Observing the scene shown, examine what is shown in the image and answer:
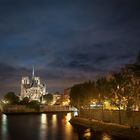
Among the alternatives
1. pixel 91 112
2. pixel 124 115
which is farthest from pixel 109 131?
pixel 91 112

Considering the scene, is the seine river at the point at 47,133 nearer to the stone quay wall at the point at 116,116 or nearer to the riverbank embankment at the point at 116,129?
the riverbank embankment at the point at 116,129

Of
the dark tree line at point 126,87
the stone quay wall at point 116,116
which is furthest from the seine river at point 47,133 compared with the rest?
the dark tree line at point 126,87

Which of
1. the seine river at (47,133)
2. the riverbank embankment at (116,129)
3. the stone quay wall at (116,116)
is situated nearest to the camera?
the riverbank embankment at (116,129)

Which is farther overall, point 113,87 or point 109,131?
point 113,87

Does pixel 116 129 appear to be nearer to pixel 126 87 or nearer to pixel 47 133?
pixel 126 87

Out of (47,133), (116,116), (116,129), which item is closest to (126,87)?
(116,116)

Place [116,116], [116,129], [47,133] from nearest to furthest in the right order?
[116,129]
[116,116]
[47,133]

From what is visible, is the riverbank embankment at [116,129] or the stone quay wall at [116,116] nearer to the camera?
the riverbank embankment at [116,129]

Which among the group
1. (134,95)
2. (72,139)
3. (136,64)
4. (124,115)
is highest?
(136,64)

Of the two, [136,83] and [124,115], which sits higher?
[136,83]

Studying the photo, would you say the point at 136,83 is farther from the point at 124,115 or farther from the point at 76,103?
the point at 76,103

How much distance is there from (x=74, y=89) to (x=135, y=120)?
63014mm

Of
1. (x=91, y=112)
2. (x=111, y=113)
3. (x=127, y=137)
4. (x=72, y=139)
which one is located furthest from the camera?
(x=91, y=112)

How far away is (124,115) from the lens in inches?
2084
